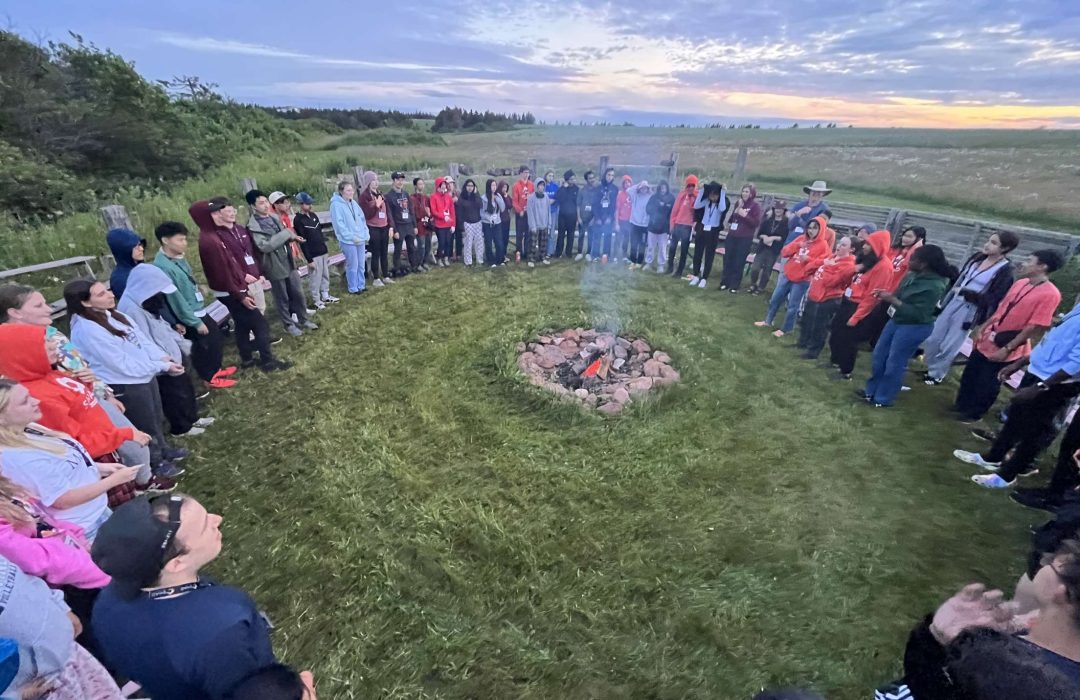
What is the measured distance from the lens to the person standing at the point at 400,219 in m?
8.67

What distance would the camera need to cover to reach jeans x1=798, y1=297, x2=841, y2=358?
615 centimetres

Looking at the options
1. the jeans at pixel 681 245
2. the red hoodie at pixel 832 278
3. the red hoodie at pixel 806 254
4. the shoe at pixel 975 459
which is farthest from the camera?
the jeans at pixel 681 245

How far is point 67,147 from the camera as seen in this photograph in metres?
12.2

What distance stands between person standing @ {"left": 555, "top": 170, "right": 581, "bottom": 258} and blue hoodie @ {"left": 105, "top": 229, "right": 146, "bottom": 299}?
758 centimetres

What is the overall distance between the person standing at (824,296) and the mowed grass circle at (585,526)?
22.4 inches

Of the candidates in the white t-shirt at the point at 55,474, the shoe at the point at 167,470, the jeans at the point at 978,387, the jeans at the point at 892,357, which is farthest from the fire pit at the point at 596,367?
the white t-shirt at the point at 55,474

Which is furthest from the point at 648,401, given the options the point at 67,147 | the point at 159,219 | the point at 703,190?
the point at 67,147

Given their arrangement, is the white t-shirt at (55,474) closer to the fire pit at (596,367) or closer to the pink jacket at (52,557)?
the pink jacket at (52,557)

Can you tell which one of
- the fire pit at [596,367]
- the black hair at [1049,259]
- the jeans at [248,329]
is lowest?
the fire pit at [596,367]

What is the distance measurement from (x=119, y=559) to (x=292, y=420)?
3.81 meters

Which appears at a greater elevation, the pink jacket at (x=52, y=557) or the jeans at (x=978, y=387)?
the pink jacket at (x=52, y=557)

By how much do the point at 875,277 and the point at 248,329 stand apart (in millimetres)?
7429

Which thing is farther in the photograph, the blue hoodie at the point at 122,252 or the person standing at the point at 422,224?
the person standing at the point at 422,224

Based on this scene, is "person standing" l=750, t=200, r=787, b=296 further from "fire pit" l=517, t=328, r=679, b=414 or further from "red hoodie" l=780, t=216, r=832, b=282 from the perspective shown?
"fire pit" l=517, t=328, r=679, b=414
